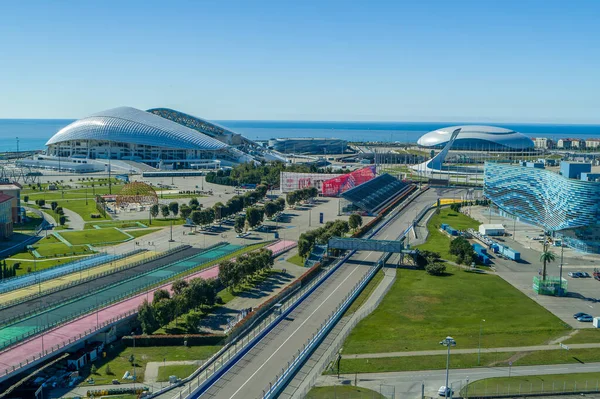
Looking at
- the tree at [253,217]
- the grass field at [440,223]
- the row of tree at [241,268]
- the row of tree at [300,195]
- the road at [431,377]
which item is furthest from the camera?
the row of tree at [300,195]

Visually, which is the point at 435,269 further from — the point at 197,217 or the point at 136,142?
the point at 136,142

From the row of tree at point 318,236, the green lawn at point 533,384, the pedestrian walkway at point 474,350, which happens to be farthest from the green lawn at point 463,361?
the row of tree at point 318,236

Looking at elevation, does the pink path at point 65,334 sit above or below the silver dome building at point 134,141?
below

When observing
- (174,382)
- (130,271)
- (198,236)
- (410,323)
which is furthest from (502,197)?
(174,382)

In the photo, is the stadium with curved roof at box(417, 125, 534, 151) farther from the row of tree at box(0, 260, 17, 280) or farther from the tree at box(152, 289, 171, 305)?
the tree at box(152, 289, 171, 305)

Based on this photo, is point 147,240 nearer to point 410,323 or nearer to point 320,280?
point 320,280

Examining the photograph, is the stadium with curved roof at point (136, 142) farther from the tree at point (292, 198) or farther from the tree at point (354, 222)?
the tree at point (354, 222)

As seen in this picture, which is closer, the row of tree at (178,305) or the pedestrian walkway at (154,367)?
the pedestrian walkway at (154,367)
